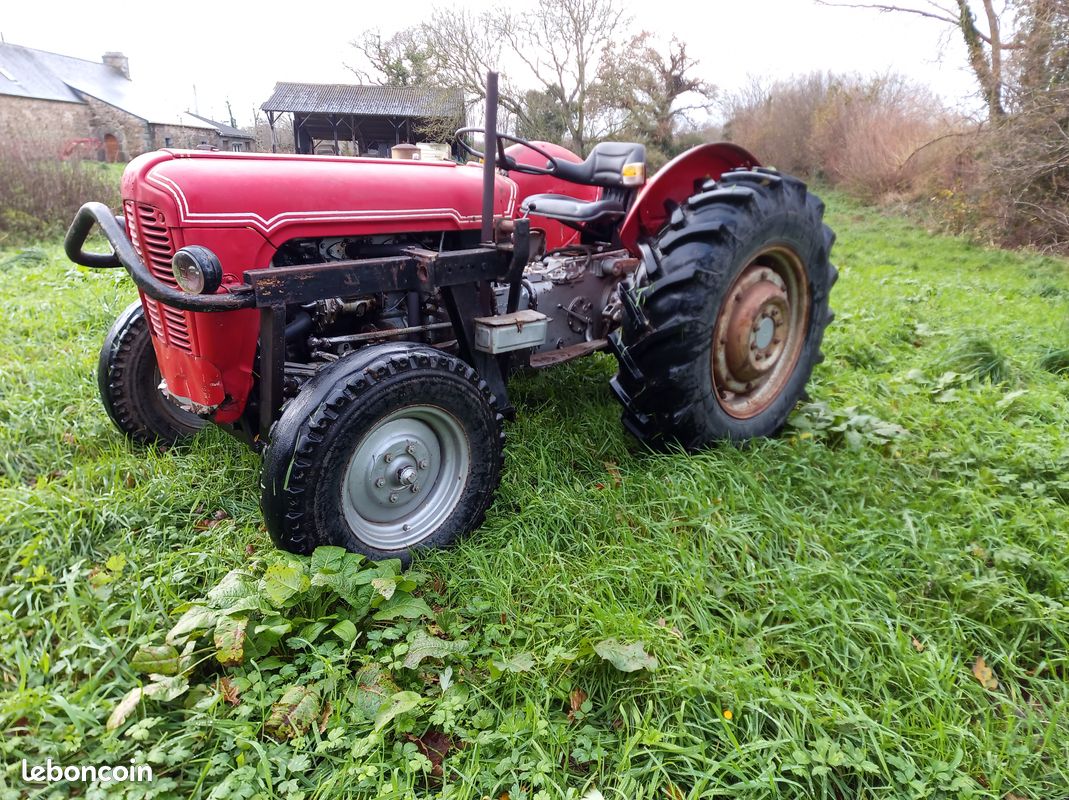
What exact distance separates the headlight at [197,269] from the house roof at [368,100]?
1537cm

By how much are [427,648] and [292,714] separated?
37 cm

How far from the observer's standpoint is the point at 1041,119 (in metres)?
7.61

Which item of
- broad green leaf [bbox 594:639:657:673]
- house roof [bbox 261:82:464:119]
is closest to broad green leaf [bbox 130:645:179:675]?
broad green leaf [bbox 594:639:657:673]

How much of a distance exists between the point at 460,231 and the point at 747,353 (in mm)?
1387

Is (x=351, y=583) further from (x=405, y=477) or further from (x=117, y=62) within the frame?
(x=117, y=62)

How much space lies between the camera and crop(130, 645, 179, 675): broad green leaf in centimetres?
175

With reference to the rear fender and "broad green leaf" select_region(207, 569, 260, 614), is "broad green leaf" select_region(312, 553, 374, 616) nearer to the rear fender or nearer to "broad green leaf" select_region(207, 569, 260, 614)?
"broad green leaf" select_region(207, 569, 260, 614)

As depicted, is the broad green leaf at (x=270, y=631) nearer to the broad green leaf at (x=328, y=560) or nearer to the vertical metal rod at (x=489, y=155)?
the broad green leaf at (x=328, y=560)

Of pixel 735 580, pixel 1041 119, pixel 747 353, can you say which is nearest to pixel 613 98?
pixel 1041 119

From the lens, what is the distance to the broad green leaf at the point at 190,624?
70.4 inches

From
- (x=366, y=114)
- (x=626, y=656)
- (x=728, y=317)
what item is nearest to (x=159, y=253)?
(x=626, y=656)

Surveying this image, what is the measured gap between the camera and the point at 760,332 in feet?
9.93

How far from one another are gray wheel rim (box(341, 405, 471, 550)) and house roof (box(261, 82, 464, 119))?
15438mm

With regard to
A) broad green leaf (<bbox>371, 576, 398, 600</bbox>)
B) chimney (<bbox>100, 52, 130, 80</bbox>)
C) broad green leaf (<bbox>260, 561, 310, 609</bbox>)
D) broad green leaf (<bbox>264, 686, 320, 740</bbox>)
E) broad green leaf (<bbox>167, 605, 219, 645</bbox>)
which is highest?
chimney (<bbox>100, 52, 130, 80</bbox>)
